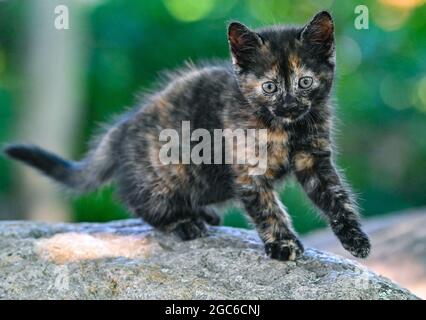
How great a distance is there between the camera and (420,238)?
5.89 m

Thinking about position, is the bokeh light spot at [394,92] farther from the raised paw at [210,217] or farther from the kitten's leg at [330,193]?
the kitten's leg at [330,193]

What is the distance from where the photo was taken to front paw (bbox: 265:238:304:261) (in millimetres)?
3936

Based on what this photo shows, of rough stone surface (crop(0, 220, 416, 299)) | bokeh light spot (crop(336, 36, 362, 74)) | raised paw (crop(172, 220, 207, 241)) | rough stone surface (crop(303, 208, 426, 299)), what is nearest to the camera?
rough stone surface (crop(0, 220, 416, 299))

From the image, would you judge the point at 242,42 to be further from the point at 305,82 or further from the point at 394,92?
the point at 394,92

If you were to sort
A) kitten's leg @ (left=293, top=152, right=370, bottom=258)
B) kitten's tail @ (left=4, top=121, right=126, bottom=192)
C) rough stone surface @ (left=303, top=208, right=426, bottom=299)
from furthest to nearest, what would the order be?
rough stone surface @ (left=303, top=208, right=426, bottom=299) < kitten's tail @ (left=4, top=121, right=126, bottom=192) < kitten's leg @ (left=293, top=152, right=370, bottom=258)

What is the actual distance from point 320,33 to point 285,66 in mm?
288

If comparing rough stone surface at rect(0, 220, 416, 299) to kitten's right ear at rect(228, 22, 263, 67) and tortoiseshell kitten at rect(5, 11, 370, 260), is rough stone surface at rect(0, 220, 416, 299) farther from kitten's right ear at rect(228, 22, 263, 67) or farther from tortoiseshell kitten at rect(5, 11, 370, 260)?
kitten's right ear at rect(228, 22, 263, 67)

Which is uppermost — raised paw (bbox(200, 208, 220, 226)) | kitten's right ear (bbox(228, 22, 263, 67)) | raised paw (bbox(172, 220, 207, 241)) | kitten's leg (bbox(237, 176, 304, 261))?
kitten's right ear (bbox(228, 22, 263, 67))

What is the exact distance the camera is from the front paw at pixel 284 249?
12.9 feet

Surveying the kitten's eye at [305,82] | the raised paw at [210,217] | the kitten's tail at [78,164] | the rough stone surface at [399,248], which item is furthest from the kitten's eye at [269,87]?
the rough stone surface at [399,248]

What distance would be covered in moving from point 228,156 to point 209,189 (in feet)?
1.23

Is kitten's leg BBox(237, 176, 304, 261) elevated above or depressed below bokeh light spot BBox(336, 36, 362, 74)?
below

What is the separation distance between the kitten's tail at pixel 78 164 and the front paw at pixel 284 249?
146 centimetres

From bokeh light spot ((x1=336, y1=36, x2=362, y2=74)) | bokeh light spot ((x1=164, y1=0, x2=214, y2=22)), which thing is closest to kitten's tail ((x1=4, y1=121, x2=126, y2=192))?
bokeh light spot ((x1=164, y1=0, x2=214, y2=22))
